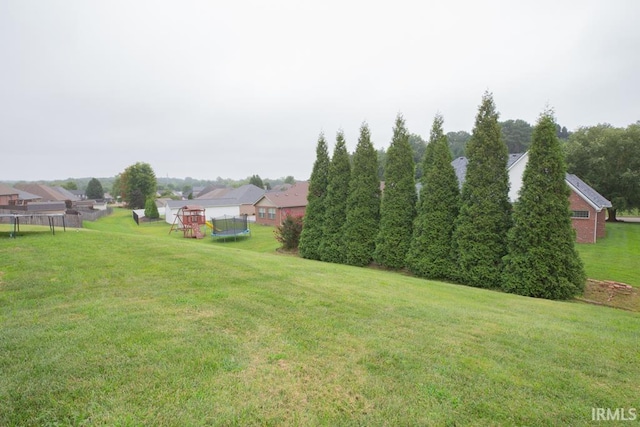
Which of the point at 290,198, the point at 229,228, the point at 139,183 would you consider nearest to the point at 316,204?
the point at 229,228

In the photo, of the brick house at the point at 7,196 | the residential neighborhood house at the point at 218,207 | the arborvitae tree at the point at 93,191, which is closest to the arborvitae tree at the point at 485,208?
the residential neighborhood house at the point at 218,207

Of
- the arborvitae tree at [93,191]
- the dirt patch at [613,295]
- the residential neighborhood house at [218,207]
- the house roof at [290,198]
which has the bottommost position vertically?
the dirt patch at [613,295]

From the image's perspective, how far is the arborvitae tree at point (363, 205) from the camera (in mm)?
14508

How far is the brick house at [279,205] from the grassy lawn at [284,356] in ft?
87.1

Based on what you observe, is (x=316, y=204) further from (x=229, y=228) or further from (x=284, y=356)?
(x=284, y=356)

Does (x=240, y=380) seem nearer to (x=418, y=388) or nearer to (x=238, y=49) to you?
(x=418, y=388)

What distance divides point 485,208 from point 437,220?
1752 millimetres

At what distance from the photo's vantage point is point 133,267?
315 inches

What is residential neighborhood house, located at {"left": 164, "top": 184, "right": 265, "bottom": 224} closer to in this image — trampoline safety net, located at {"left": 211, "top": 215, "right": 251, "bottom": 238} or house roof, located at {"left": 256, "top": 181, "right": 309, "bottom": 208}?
house roof, located at {"left": 256, "top": 181, "right": 309, "bottom": 208}

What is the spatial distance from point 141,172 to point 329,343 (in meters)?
72.5

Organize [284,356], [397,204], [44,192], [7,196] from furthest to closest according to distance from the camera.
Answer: [44,192] < [7,196] < [397,204] < [284,356]

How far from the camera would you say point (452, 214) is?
12.2 meters

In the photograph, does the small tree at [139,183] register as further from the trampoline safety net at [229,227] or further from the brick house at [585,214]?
the brick house at [585,214]

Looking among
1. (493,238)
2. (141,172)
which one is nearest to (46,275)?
(493,238)
